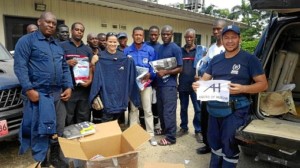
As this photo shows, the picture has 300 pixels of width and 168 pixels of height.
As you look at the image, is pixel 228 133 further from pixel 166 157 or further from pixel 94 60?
pixel 94 60

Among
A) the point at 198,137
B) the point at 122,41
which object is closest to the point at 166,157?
the point at 198,137

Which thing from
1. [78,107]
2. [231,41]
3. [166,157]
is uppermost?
[231,41]

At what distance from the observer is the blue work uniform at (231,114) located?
289 centimetres

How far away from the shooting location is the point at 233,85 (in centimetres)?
288

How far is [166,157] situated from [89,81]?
5.18 feet

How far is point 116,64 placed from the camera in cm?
418

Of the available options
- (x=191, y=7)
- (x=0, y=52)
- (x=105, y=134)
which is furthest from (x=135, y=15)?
(x=191, y=7)

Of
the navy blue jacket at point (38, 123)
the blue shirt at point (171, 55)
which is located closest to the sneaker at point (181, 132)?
the blue shirt at point (171, 55)

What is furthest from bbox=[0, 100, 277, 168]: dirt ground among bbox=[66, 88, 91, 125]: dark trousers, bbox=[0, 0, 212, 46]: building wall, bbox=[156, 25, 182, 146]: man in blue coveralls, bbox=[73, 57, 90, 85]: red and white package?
bbox=[0, 0, 212, 46]: building wall

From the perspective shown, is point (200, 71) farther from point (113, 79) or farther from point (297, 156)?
point (297, 156)

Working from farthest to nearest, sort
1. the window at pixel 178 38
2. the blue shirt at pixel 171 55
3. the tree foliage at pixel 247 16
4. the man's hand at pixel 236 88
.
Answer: the tree foliage at pixel 247 16, the window at pixel 178 38, the blue shirt at pixel 171 55, the man's hand at pixel 236 88

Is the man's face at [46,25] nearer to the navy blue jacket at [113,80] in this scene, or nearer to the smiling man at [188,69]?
the navy blue jacket at [113,80]

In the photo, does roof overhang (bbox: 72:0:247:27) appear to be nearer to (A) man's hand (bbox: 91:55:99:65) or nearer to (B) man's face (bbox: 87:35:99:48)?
(B) man's face (bbox: 87:35:99:48)

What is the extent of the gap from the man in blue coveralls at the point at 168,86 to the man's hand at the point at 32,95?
1.86 meters
